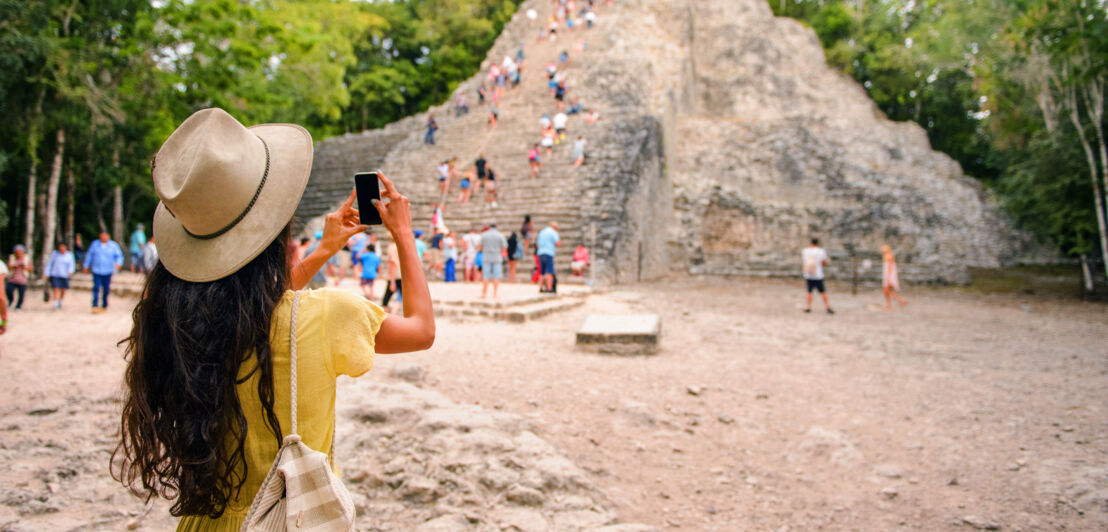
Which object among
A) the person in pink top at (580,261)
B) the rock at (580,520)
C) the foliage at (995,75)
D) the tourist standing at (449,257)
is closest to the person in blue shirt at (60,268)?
the tourist standing at (449,257)

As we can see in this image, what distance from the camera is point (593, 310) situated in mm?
11633

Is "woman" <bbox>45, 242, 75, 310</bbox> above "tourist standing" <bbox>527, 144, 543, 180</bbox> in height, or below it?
below

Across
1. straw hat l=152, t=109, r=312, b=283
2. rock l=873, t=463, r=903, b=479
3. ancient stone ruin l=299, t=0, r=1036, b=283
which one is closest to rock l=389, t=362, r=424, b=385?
rock l=873, t=463, r=903, b=479

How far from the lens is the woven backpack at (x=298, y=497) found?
1.35 m

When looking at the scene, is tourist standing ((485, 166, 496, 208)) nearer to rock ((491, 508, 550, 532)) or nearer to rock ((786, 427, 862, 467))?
rock ((786, 427, 862, 467))

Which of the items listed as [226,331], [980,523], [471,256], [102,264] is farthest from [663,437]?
[471,256]

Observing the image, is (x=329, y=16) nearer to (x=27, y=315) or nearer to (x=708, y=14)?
(x=27, y=315)

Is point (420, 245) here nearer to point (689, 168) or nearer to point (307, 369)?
point (307, 369)

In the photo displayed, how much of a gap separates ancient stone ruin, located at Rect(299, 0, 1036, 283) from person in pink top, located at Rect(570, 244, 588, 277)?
42cm

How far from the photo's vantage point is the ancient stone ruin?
1709 centimetres

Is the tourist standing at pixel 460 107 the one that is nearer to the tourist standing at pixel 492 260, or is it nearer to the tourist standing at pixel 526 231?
the tourist standing at pixel 526 231

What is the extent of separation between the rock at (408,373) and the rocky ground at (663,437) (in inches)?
0.5

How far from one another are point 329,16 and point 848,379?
19.3 metres

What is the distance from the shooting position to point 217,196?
4.48 feet
